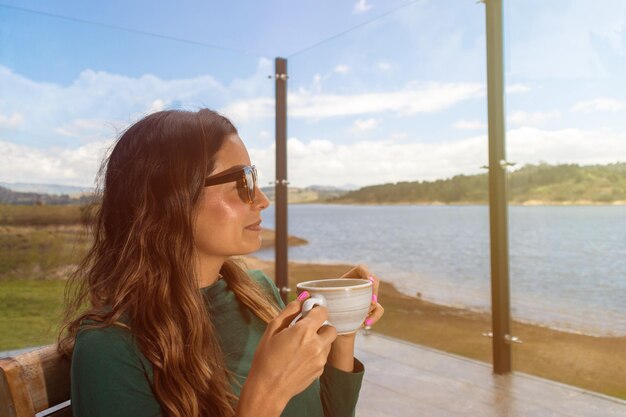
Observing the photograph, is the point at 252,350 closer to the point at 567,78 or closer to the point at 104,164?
the point at 104,164

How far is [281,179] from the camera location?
3609 mm

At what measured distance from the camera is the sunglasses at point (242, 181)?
855 millimetres

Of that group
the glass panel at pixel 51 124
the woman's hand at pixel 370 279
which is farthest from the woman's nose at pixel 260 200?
the glass panel at pixel 51 124

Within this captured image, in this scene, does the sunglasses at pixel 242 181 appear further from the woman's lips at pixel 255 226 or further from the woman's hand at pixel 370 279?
the woman's hand at pixel 370 279

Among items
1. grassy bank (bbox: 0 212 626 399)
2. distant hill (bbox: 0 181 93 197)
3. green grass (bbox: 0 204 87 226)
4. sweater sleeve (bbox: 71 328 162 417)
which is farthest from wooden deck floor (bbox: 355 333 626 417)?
distant hill (bbox: 0 181 93 197)

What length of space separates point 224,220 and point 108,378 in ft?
1.08

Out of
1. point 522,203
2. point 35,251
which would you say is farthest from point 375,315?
point 35,251

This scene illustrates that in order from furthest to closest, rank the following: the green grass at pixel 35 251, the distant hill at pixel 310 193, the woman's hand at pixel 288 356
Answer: the green grass at pixel 35 251 → the distant hill at pixel 310 193 → the woman's hand at pixel 288 356

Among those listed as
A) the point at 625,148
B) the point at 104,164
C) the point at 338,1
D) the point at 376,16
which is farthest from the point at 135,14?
the point at 104,164

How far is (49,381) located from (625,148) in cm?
303

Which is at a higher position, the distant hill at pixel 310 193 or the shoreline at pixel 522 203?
the distant hill at pixel 310 193

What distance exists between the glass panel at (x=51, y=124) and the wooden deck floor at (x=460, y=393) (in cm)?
167

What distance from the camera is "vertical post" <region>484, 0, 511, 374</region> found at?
2492 mm

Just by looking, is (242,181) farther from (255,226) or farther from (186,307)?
(186,307)
